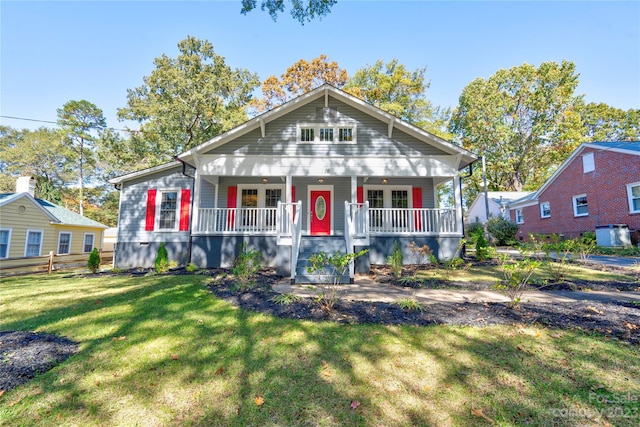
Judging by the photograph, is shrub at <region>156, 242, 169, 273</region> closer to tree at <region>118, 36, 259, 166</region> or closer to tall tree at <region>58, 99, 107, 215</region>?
tree at <region>118, 36, 259, 166</region>

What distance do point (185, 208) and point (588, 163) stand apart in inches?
865

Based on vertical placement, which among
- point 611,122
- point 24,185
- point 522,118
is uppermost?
point 611,122

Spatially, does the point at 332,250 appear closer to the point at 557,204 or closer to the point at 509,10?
the point at 509,10

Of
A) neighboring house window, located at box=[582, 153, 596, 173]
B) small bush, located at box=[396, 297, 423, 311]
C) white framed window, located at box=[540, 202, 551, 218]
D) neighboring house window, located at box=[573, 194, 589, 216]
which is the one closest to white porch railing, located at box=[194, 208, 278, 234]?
small bush, located at box=[396, 297, 423, 311]

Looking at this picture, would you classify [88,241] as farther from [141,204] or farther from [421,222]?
[421,222]

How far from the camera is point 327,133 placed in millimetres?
10586

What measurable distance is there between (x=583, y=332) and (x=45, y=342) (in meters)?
7.24

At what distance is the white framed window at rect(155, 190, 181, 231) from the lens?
36.5ft

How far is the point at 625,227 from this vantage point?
42.6 ft

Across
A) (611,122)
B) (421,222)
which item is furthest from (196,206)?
(611,122)

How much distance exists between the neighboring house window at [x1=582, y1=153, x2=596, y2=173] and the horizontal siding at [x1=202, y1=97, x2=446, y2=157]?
39.5 feet

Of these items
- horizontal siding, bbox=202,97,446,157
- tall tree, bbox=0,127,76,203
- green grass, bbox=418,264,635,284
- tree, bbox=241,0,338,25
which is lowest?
green grass, bbox=418,264,635,284

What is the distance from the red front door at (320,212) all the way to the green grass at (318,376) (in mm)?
7073

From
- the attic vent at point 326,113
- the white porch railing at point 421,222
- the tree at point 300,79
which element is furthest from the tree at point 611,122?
the attic vent at point 326,113
